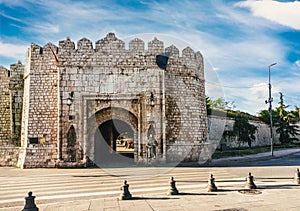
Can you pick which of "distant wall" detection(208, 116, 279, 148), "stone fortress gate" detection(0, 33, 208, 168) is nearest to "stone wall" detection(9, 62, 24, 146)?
"stone fortress gate" detection(0, 33, 208, 168)

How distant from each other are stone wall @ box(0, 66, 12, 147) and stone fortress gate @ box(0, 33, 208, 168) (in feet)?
6.29

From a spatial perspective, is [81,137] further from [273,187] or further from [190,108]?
[273,187]

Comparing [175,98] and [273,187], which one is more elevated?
[175,98]

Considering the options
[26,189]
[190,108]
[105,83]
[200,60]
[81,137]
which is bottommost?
[26,189]

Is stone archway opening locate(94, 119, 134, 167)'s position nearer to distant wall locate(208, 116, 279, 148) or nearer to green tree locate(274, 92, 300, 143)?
distant wall locate(208, 116, 279, 148)

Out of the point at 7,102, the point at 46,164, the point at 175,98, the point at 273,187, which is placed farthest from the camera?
the point at 7,102

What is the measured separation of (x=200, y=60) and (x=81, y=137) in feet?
29.4

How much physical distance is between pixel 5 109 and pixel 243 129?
2312 centimetres

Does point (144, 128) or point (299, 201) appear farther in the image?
point (144, 128)

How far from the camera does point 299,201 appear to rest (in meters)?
6.57

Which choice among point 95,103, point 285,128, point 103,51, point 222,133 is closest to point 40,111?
point 95,103

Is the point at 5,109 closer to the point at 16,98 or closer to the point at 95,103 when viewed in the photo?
the point at 16,98

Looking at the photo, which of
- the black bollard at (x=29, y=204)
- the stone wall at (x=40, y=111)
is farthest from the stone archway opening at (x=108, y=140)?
the black bollard at (x=29, y=204)

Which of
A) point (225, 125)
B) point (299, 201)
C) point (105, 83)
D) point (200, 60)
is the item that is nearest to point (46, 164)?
point (105, 83)
